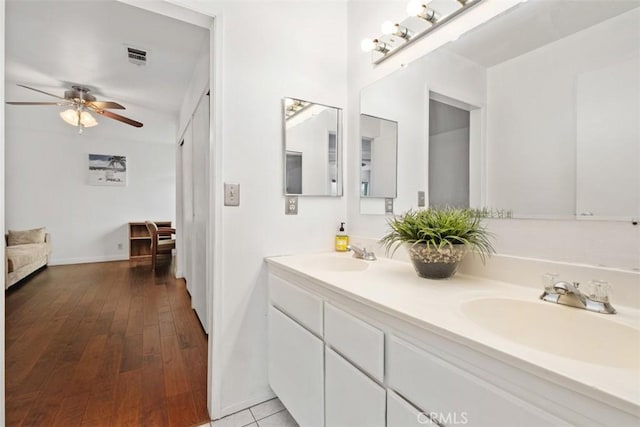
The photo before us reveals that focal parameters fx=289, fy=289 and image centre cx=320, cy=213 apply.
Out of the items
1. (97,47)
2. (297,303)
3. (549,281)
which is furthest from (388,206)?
(97,47)

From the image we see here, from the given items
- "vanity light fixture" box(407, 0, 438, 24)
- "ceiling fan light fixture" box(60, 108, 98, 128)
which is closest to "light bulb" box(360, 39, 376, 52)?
"vanity light fixture" box(407, 0, 438, 24)

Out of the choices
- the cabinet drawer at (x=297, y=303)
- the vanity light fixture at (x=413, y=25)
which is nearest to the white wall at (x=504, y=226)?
the vanity light fixture at (x=413, y=25)

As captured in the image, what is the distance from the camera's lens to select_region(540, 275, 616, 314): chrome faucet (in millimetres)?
785

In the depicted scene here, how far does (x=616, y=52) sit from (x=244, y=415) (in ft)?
6.89

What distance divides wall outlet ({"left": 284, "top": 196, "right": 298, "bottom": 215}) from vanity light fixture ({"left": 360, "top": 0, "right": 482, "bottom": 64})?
0.93 m

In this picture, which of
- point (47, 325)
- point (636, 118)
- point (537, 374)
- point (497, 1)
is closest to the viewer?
point (537, 374)

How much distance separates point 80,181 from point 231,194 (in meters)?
5.62

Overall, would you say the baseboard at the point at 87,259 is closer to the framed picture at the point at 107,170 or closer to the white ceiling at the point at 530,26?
the framed picture at the point at 107,170

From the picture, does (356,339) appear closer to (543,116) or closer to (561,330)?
(561,330)

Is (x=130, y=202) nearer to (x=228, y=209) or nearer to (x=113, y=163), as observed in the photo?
(x=113, y=163)

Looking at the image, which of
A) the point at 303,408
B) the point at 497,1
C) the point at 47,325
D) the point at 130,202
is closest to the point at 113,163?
the point at 130,202

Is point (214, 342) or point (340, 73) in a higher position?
point (340, 73)

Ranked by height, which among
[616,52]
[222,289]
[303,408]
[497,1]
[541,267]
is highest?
[497,1]

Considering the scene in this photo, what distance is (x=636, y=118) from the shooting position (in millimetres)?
813
